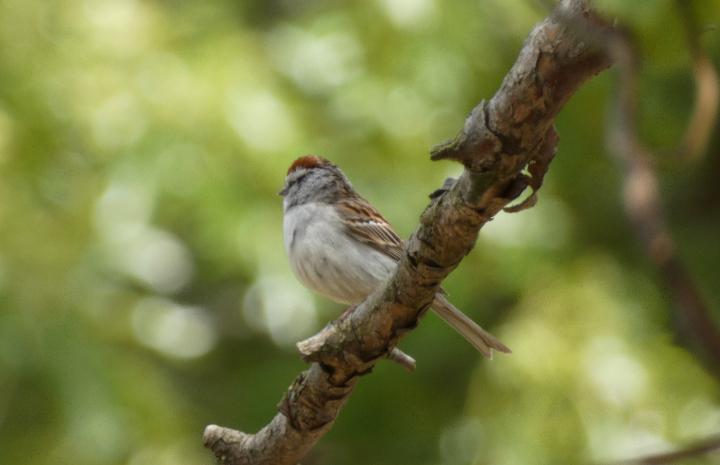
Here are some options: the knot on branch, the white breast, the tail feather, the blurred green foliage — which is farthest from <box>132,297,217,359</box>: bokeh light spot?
the knot on branch

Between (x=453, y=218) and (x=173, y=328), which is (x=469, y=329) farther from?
(x=173, y=328)

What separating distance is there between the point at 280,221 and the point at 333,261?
3.03ft

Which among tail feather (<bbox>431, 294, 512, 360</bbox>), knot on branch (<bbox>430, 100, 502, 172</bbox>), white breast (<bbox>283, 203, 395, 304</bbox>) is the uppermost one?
white breast (<bbox>283, 203, 395, 304</bbox>)

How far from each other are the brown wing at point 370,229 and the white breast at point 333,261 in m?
0.03

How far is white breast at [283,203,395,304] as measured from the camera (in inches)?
120

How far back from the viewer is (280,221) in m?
3.93

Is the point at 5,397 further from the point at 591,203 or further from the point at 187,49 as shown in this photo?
the point at 591,203

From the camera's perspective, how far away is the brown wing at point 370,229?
324cm

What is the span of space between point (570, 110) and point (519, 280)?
1163 mm

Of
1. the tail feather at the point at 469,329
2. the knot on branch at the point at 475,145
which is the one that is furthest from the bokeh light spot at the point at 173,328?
the knot on branch at the point at 475,145

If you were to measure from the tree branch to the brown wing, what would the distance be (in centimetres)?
102

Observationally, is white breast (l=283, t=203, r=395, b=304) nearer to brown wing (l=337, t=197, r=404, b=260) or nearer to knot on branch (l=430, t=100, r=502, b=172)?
brown wing (l=337, t=197, r=404, b=260)

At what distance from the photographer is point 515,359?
153 inches

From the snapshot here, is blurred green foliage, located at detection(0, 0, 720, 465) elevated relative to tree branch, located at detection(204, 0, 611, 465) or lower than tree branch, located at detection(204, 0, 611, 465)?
elevated
